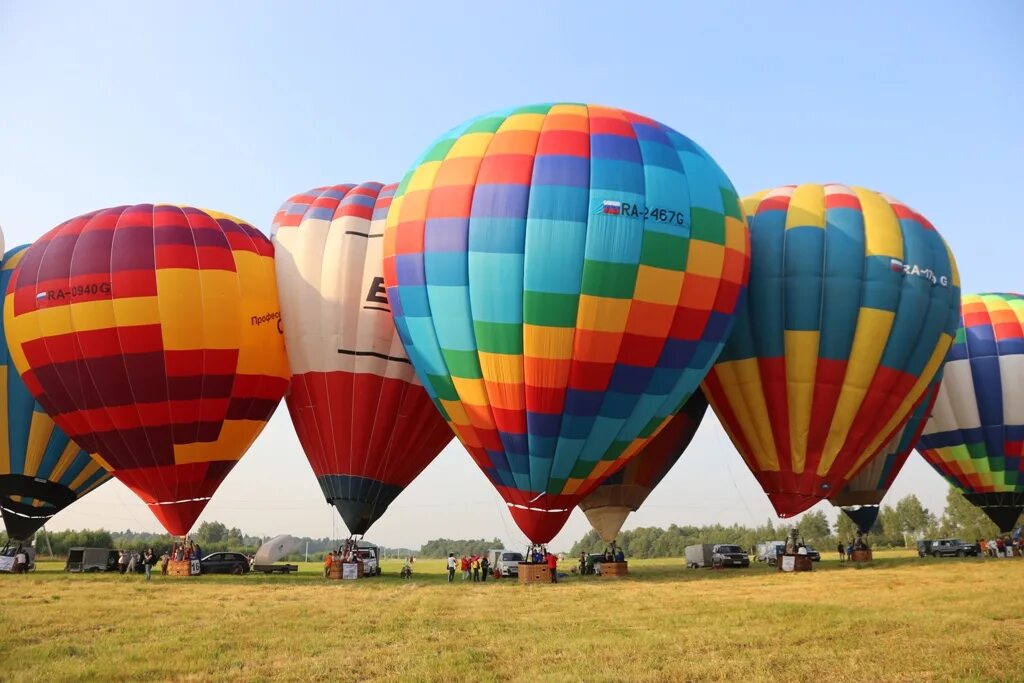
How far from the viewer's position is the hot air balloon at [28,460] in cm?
2141

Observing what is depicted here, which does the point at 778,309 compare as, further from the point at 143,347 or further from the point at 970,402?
the point at 143,347

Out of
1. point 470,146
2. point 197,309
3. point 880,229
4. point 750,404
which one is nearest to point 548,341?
point 470,146

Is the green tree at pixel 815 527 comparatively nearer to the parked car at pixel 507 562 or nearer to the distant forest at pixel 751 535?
the distant forest at pixel 751 535

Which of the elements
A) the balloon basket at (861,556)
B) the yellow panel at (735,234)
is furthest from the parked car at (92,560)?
the balloon basket at (861,556)

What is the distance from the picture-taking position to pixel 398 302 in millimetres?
17422

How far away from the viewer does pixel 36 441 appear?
21594 millimetres

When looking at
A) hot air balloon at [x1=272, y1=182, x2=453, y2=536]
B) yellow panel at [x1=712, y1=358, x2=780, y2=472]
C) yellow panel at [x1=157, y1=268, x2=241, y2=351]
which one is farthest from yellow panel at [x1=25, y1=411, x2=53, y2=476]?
yellow panel at [x1=712, y1=358, x2=780, y2=472]

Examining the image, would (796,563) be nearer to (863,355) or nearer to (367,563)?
(863,355)

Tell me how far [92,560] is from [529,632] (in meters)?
17.6

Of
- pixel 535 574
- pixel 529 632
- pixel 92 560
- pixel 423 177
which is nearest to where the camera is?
pixel 529 632

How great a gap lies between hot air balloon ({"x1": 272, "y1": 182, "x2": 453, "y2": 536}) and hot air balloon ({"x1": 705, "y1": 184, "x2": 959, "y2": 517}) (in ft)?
24.5

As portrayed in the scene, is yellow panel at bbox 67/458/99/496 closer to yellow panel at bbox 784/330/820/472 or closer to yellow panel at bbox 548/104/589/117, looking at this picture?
yellow panel at bbox 548/104/589/117

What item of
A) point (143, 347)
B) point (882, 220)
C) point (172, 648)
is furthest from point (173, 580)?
point (882, 220)

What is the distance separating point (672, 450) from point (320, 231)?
35.3ft
